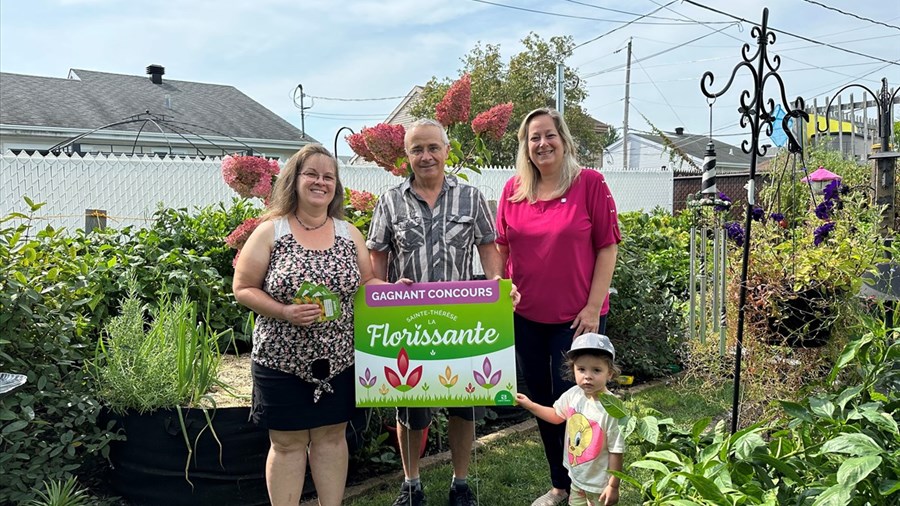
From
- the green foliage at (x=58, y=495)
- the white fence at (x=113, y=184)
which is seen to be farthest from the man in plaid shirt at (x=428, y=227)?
the white fence at (x=113, y=184)

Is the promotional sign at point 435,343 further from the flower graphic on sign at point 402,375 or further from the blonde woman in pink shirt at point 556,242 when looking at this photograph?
the blonde woman in pink shirt at point 556,242

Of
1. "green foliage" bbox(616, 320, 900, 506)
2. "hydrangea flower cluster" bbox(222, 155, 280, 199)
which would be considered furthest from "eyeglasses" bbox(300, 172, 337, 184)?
"green foliage" bbox(616, 320, 900, 506)

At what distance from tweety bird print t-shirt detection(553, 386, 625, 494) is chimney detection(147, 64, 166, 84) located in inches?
803

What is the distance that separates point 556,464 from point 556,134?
144 centimetres

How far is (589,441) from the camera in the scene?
7.75ft

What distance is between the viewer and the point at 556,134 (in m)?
2.61

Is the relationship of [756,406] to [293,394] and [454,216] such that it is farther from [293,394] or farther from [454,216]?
[293,394]

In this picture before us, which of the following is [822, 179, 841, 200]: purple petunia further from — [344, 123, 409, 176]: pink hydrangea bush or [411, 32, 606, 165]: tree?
[411, 32, 606, 165]: tree

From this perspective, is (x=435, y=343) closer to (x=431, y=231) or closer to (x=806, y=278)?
(x=431, y=231)

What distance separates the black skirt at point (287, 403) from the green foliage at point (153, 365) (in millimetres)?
597

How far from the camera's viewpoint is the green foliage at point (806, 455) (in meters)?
1.36

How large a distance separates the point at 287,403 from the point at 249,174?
1206mm

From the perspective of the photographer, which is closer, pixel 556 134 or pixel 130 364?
pixel 556 134

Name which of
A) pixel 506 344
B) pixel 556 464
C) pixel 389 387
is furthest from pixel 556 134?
pixel 556 464
